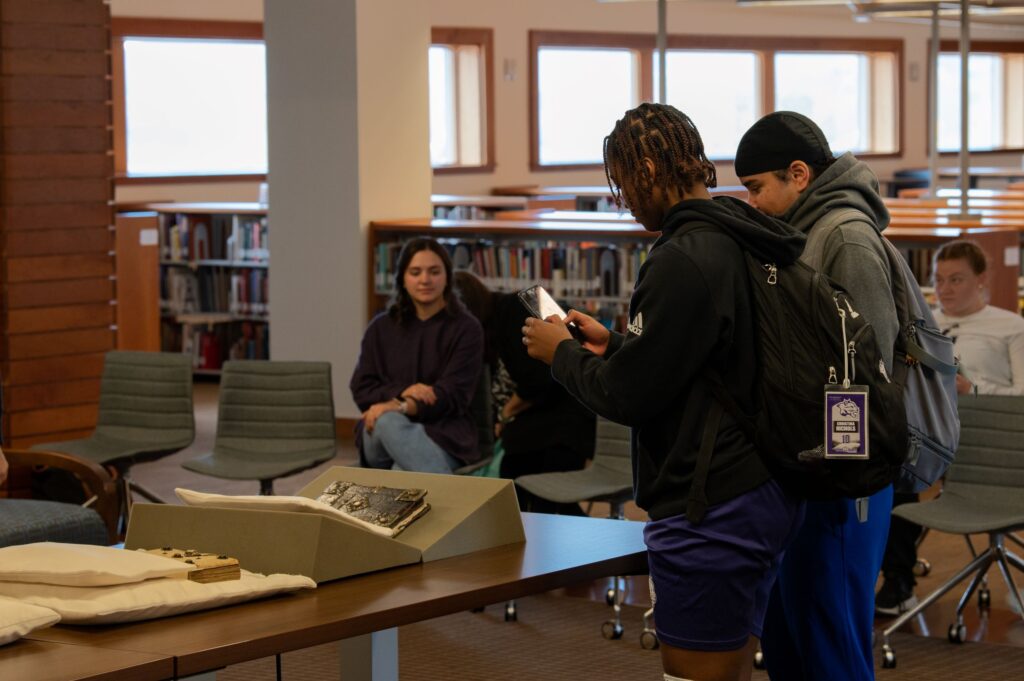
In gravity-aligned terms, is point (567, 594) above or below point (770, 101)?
below

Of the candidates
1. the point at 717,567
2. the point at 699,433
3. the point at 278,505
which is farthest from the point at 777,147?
the point at 278,505

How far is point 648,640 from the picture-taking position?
16.8 feet

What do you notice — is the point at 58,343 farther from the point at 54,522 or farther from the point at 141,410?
the point at 54,522

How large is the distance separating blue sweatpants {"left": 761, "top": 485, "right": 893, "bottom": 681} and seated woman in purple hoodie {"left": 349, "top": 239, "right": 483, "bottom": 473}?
296 cm

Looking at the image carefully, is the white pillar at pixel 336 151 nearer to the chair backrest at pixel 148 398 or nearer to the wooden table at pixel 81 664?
the chair backrest at pixel 148 398

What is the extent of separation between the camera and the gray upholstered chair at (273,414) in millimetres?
6535

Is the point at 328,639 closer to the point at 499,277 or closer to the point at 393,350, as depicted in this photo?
the point at 393,350

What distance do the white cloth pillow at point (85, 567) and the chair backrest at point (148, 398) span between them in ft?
13.5

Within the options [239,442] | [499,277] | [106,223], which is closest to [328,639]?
[239,442]

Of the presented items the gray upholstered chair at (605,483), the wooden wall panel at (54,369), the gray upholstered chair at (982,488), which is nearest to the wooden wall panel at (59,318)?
the wooden wall panel at (54,369)

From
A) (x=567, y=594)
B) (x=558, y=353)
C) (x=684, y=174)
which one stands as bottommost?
(x=567, y=594)

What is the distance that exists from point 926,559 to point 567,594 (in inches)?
63.0

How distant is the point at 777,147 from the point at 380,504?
111 centimetres

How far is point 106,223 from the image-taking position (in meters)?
7.38
